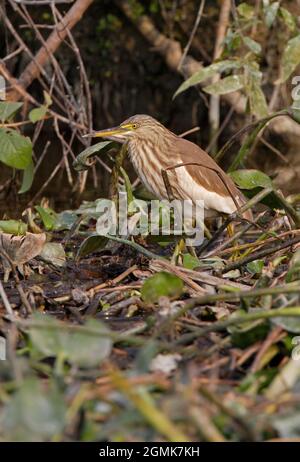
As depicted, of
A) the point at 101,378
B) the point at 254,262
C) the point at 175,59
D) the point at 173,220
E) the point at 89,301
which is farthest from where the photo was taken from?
the point at 175,59

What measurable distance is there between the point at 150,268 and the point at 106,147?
0.74 meters

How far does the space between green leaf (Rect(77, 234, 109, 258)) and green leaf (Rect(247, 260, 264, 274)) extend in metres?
0.47

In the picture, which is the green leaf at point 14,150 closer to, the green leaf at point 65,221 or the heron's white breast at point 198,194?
the green leaf at point 65,221

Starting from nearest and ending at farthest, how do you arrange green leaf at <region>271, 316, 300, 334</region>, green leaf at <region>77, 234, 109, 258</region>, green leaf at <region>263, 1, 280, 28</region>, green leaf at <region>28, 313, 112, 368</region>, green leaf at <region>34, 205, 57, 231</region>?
green leaf at <region>28, 313, 112, 368</region> → green leaf at <region>271, 316, 300, 334</region> → green leaf at <region>77, 234, 109, 258</region> → green leaf at <region>34, 205, 57, 231</region> → green leaf at <region>263, 1, 280, 28</region>

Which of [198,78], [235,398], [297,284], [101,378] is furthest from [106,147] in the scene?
[235,398]

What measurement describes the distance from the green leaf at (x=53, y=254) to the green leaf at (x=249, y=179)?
2.29 feet

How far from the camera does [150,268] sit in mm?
2646

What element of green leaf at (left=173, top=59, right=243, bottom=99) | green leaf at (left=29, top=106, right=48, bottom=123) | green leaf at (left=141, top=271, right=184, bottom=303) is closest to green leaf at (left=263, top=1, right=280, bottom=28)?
green leaf at (left=173, top=59, right=243, bottom=99)

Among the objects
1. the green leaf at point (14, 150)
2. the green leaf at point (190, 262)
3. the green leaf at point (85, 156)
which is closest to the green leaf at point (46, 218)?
the green leaf at point (14, 150)

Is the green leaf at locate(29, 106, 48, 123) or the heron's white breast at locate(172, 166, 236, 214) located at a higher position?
the green leaf at locate(29, 106, 48, 123)

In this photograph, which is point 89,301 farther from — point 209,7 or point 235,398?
point 209,7

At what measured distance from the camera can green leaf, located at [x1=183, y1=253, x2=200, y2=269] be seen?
2779 mm

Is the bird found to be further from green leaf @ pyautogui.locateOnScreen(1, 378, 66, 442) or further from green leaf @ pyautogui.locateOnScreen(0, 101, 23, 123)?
green leaf @ pyautogui.locateOnScreen(1, 378, 66, 442)

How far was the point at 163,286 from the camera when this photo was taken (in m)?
2.30
